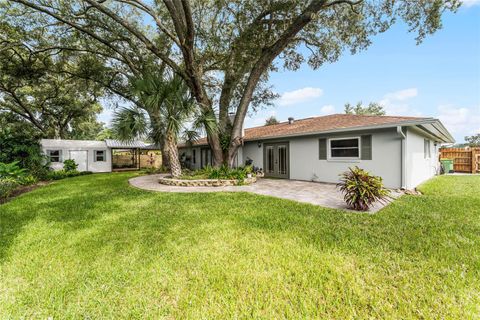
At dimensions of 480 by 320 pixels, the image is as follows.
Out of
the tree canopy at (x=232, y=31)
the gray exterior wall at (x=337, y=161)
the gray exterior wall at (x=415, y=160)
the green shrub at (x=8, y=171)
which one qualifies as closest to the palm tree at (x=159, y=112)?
the tree canopy at (x=232, y=31)

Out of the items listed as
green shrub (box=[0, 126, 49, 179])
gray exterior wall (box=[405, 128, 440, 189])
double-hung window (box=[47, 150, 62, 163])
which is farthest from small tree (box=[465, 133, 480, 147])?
green shrub (box=[0, 126, 49, 179])

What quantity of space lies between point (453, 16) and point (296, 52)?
6.29 metres

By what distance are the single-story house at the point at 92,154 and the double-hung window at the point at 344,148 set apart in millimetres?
13079

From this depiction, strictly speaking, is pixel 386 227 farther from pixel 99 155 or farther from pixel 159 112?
pixel 99 155

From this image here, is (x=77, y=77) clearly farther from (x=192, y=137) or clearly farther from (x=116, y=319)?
(x=116, y=319)

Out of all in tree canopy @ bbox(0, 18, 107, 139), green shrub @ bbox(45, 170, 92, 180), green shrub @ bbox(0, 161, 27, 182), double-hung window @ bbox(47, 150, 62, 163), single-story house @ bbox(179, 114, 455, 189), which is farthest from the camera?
double-hung window @ bbox(47, 150, 62, 163)

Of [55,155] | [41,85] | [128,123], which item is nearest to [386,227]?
[128,123]

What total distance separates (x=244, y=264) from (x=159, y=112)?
8.32 m

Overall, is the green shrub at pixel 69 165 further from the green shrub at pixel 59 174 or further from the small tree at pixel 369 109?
the small tree at pixel 369 109

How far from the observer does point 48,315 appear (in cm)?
213

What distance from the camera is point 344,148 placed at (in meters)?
9.05

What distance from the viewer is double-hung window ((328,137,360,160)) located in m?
8.72

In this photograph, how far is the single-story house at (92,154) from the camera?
1681cm

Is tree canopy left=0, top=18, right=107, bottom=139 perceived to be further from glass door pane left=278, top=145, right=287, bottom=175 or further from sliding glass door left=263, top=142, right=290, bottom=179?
glass door pane left=278, top=145, right=287, bottom=175
